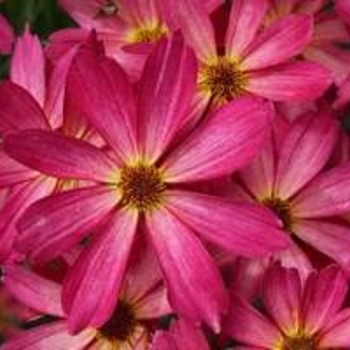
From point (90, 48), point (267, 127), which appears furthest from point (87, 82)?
point (267, 127)

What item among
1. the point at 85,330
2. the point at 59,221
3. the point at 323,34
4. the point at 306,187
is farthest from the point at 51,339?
the point at 323,34

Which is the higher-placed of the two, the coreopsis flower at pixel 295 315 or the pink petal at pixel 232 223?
the pink petal at pixel 232 223

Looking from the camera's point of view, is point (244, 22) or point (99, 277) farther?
point (244, 22)

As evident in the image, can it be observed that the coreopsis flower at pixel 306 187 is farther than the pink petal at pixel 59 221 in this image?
Yes

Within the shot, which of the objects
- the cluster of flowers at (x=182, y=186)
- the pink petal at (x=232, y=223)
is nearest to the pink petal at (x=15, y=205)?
the cluster of flowers at (x=182, y=186)

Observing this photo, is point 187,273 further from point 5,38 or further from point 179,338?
point 5,38

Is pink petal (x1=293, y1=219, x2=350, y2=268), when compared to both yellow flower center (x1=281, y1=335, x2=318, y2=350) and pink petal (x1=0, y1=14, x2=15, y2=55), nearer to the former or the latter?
yellow flower center (x1=281, y1=335, x2=318, y2=350)

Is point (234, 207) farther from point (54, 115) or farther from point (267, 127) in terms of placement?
point (54, 115)

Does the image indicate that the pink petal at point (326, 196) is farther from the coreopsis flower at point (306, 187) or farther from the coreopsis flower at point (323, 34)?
the coreopsis flower at point (323, 34)
